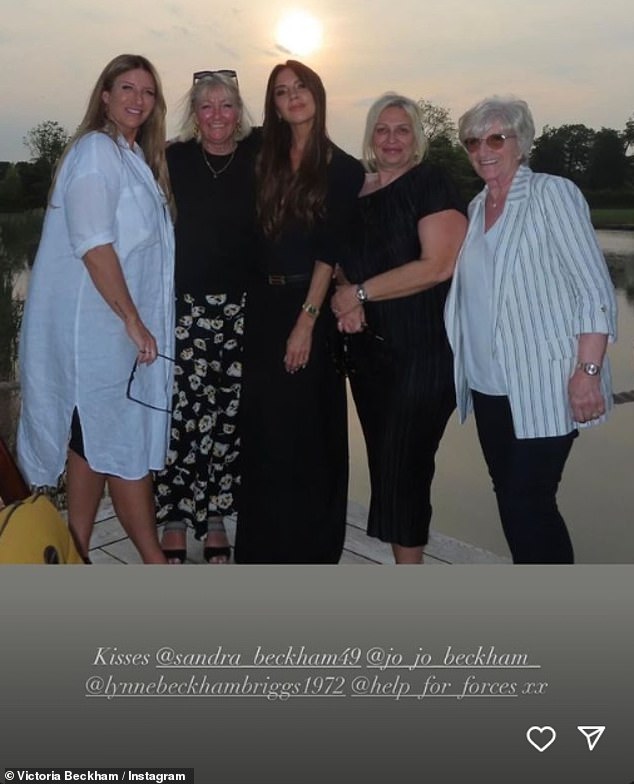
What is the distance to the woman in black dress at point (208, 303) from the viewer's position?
88.4 inches

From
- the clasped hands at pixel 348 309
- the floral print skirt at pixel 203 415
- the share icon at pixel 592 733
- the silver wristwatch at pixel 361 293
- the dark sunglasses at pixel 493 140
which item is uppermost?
the dark sunglasses at pixel 493 140

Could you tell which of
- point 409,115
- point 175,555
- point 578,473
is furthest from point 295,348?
point 578,473

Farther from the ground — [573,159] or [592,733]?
[573,159]

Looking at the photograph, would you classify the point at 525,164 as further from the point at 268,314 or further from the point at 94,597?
the point at 94,597

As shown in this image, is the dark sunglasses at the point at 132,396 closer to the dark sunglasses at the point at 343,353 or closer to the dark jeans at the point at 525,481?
the dark sunglasses at the point at 343,353

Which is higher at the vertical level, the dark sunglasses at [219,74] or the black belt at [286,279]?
the dark sunglasses at [219,74]

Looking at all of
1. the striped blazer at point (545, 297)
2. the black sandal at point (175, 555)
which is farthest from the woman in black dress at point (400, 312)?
the black sandal at point (175, 555)

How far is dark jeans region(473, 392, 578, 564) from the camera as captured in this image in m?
1.83

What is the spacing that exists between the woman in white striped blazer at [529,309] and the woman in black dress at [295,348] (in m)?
0.44

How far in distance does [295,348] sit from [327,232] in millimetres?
336

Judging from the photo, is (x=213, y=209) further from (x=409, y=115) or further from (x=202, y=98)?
(x=409, y=115)

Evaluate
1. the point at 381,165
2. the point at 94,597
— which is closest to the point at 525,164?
the point at 381,165

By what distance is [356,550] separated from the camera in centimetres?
267

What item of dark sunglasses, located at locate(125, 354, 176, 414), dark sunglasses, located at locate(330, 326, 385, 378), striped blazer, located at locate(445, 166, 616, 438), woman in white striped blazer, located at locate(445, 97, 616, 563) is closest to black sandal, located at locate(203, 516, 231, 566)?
dark sunglasses, located at locate(125, 354, 176, 414)
